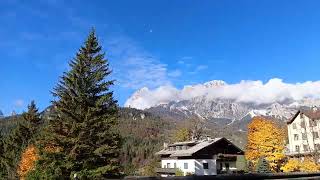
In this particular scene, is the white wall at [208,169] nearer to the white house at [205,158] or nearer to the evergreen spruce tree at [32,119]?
the white house at [205,158]

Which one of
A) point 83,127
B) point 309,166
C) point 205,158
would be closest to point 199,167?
point 205,158

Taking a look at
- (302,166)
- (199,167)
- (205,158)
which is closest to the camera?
(302,166)

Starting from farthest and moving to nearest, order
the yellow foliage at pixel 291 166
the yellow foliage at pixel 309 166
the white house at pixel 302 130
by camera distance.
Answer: the white house at pixel 302 130, the yellow foliage at pixel 291 166, the yellow foliage at pixel 309 166

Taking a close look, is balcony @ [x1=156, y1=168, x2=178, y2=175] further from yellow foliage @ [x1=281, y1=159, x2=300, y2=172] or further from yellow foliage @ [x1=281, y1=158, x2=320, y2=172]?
yellow foliage @ [x1=281, y1=158, x2=320, y2=172]

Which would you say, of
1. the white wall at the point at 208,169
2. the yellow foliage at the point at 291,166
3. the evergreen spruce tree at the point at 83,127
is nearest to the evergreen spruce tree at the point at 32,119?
the white wall at the point at 208,169

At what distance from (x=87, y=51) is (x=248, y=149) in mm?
41660

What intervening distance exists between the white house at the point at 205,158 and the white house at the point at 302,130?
87.9 ft

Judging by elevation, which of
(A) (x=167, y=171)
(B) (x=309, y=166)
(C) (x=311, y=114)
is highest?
(C) (x=311, y=114)

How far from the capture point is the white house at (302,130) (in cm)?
9525

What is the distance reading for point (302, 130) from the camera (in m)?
99.8

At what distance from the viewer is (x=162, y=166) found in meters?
82.9

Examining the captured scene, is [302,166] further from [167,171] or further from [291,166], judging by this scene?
[167,171]

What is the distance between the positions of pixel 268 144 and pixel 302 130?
37808mm

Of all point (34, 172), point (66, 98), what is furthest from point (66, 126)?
point (34, 172)
